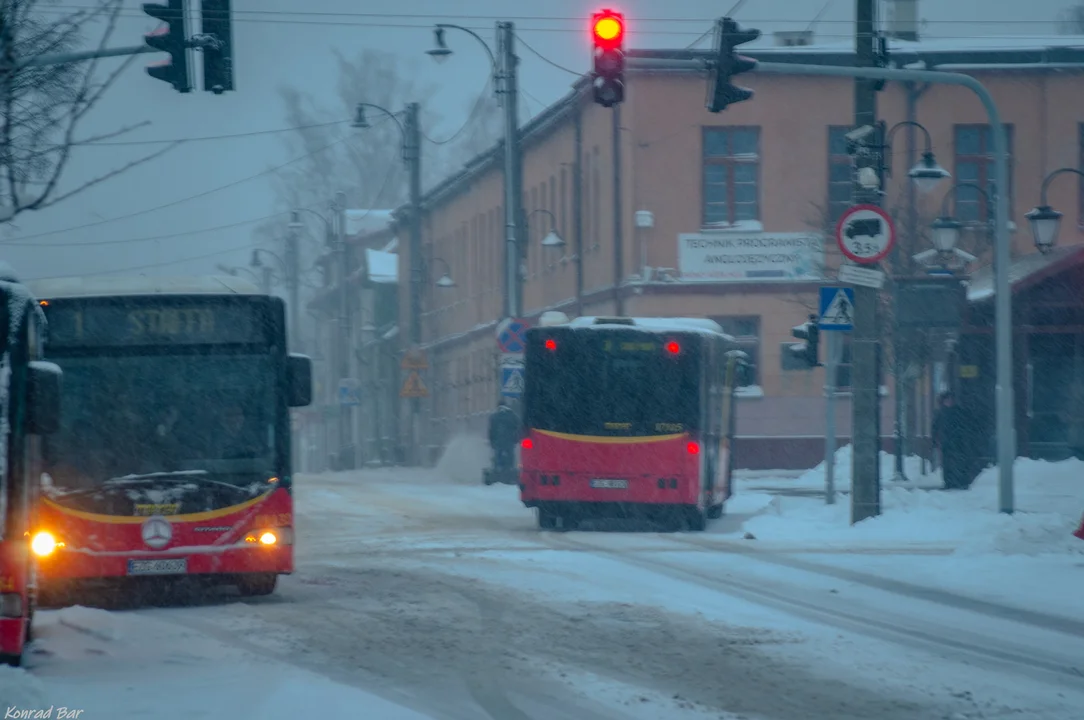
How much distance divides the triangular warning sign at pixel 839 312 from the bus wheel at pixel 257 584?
8.81 metres

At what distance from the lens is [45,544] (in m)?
12.5

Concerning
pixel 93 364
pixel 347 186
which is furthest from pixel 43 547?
pixel 347 186

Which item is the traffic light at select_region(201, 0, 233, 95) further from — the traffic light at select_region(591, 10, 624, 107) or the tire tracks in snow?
the tire tracks in snow

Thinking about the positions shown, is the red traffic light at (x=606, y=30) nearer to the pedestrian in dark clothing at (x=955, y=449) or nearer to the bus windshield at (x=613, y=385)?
the bus windshield at (x=613, y=385)

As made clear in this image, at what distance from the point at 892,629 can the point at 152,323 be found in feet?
19.8

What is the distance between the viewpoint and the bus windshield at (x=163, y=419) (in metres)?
12.7

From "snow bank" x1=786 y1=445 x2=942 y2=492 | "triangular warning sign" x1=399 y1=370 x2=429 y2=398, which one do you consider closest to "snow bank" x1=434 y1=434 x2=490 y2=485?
"triangular warning sign" x1=399 y1=370 x2=429 y2=398

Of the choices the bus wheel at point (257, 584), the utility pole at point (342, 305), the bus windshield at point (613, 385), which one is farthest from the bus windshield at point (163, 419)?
the utility pole at point (342, 305)

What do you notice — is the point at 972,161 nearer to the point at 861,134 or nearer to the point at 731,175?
the point at 731,175

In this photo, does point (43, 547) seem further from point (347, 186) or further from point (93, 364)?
point (347, 186)

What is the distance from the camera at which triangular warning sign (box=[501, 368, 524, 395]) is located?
108 ft

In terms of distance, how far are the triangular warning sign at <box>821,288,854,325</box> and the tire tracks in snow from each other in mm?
5351

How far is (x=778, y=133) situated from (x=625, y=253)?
15.8ft

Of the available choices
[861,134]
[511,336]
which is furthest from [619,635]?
[511,336]
